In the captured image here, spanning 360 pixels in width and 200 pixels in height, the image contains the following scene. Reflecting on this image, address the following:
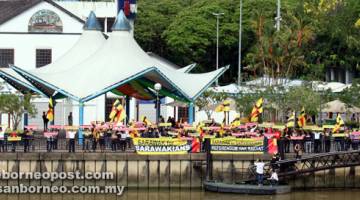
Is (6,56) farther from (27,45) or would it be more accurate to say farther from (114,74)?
(114,74)

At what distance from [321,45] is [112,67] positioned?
151 feet

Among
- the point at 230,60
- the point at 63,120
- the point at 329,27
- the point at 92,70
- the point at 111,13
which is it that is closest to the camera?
the point at 92,70

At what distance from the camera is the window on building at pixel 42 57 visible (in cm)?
8375

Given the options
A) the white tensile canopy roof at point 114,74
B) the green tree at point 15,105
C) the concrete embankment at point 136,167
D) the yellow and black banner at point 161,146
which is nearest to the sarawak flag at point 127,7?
the green tree at point 15,105

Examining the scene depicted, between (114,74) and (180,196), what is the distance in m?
9.24

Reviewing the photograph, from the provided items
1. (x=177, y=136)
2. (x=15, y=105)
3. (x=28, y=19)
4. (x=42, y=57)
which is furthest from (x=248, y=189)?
(x=28, y=19)

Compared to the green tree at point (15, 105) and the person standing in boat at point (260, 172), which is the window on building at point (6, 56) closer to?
the green tree at point (15, 105)

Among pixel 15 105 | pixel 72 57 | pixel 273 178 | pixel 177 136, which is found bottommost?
pixel 273 178

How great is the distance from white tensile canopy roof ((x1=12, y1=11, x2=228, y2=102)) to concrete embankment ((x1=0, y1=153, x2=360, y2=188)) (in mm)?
4554

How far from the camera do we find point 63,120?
82.1 metres

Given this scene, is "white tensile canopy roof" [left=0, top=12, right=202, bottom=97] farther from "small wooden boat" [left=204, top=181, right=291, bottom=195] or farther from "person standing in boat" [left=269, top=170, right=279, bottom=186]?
"person standing in boat" [left=269, top=170, right=279, bottom=186]

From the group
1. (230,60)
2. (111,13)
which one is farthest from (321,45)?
(111,13)

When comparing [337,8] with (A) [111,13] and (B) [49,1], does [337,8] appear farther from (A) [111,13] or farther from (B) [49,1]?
(B) [49,1]

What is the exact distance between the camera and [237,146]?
57.9 m
